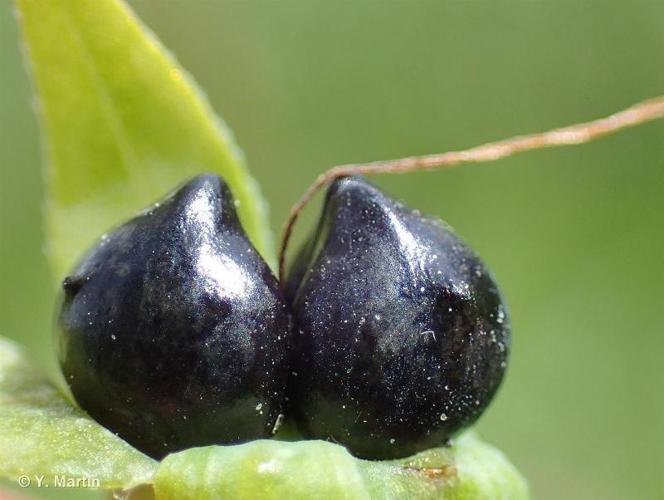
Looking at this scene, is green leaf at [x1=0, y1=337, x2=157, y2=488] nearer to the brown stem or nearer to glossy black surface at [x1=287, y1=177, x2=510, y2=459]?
glossy black surface at [x1=287, y1=177, x2=510, y2=459]

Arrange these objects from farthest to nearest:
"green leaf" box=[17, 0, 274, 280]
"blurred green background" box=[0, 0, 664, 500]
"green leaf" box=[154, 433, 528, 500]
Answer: "blurred green background" box=[0, 0, 664, 500] < "green leaf" box=[17, 0, 274, 280] < "green leaf" box=[154, 433, 528, 500]

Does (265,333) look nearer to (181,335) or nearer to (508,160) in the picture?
(181,335)

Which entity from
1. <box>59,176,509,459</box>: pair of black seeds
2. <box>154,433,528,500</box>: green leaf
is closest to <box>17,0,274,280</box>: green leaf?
<box>59,176,509,459</box>: pair of black seeds


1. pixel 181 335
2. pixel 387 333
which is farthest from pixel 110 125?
pixel 387 333

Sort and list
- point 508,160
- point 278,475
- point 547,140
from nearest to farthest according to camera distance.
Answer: point 278,475
point 547,140
point 508,160

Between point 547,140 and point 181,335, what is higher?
point 547,140

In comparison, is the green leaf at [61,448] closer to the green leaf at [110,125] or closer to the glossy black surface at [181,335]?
the glossy black surface at [181,335]

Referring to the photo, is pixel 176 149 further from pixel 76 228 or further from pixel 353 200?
pixel 353 200
